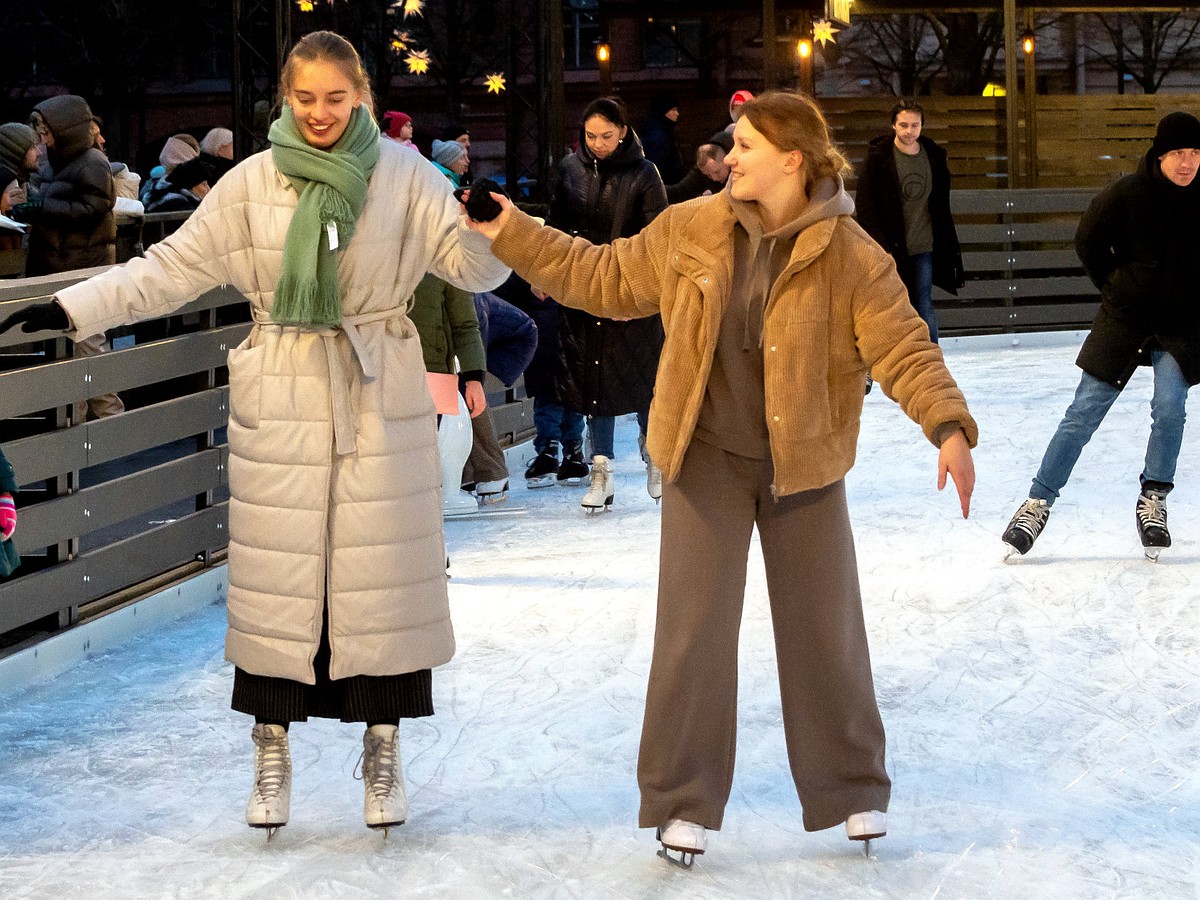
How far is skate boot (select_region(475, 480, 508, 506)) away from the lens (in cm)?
739

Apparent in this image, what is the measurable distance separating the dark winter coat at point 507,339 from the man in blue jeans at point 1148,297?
217cm

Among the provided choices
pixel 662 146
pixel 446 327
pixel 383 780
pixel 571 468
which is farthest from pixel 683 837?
pixel 662 146

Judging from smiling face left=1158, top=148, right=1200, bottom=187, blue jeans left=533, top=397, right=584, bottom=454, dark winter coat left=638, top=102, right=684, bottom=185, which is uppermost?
dark winter coat left=638, top=102, right=684, bottom=185

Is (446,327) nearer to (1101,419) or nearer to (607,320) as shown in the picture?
(607,320)

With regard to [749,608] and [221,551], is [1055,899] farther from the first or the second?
[221,551]

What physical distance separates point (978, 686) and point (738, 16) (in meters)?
23.0

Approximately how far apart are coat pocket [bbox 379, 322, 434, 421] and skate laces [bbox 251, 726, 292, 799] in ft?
2.26

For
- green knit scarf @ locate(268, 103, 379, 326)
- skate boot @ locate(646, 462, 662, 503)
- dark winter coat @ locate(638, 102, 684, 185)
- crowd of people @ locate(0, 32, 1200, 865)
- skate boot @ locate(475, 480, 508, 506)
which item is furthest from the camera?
dark winter coat @ locate(638, 102, 684, 185)

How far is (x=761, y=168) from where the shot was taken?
3109 mm

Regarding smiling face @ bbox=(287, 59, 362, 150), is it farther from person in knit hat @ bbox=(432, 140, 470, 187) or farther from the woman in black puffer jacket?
person in knit hat @ bbox=(432, 140, 470, 187)

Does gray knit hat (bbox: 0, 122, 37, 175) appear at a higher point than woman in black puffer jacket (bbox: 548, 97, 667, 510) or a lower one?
higher

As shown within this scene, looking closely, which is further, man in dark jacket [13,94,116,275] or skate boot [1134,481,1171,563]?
man in dark jacket [13,94,116,275]

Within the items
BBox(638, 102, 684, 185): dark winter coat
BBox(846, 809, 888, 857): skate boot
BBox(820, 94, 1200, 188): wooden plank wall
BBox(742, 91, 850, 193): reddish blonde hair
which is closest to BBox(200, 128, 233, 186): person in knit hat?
BBox(638, 102, 684, 185): dark winter coat

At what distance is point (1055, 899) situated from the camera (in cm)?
310
